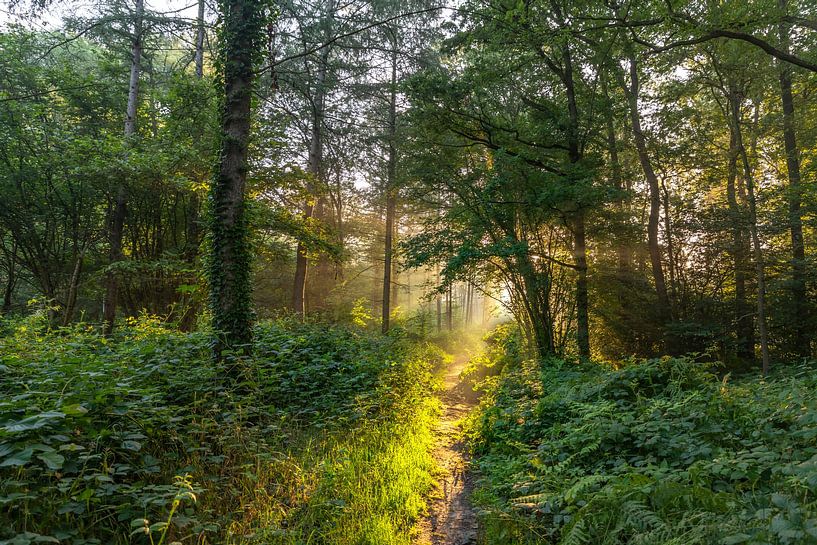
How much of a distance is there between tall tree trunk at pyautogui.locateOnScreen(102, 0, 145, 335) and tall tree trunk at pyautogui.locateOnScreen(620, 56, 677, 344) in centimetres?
1506

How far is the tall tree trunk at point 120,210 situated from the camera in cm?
1111

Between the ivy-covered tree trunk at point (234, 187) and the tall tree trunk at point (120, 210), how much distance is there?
743 cm

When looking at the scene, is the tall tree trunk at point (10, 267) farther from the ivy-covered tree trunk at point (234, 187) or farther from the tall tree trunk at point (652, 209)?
the tall tree trunk at point (652, 209)

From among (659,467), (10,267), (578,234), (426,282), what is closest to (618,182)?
(578,234)

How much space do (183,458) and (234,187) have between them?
3.69 meters

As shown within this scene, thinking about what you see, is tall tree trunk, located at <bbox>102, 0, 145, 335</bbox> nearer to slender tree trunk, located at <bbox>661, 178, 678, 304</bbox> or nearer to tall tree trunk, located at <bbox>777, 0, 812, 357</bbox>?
slender tree trunk, located at <bbox>661, 178, 678, 304</bbox>

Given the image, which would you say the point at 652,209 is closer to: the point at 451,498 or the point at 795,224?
the point at 795,224

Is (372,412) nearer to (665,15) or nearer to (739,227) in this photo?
(665,15)

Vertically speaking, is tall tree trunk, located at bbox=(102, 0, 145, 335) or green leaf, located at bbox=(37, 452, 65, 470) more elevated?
tall tree trunk, located at bbox=(102, 0, 145, 335)

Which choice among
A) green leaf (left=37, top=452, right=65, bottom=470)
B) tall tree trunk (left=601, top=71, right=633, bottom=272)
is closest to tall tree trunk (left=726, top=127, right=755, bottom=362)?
tall tree trunk (left=601, top=71, right=633, bottom=272)

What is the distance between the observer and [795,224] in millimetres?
8703

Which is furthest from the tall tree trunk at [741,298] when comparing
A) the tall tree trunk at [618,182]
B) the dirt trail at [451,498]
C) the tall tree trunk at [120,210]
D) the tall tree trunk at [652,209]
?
the tall tree trunk at [120,210]

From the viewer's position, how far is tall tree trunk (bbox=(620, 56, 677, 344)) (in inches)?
446

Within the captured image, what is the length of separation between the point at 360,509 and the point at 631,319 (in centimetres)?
1081
